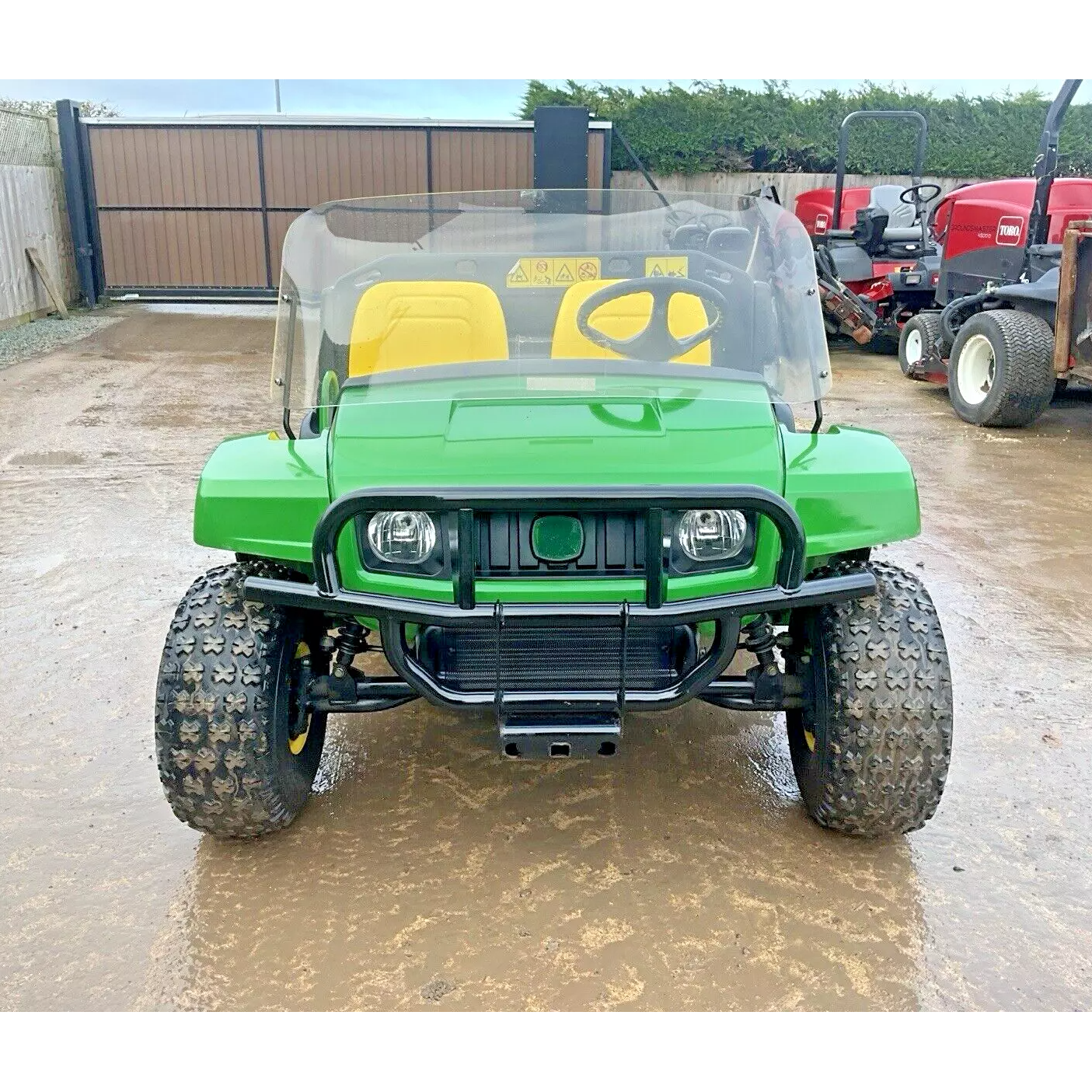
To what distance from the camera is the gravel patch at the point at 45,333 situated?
11180mm

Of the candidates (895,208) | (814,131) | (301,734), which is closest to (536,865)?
(301,734)

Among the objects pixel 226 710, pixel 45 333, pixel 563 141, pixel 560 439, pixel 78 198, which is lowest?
pixel 45 333

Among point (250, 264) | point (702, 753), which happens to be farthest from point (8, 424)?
point (250, 264)

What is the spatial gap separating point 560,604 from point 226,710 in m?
0.84

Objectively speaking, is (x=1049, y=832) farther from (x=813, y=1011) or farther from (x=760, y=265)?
(x=760, y=265)

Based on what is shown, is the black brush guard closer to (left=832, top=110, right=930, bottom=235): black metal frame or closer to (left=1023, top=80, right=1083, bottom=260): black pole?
(left=1023, top=80, right=1083, bottom=260): black pole

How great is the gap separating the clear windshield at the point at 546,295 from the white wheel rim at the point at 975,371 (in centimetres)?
576

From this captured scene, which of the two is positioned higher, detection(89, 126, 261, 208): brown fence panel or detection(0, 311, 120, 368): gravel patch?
detection(89, 126, 261, 208): brown fence panel

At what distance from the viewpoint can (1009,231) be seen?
8898 millimetres

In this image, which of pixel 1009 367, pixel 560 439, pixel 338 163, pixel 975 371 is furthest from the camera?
pixel 338 163

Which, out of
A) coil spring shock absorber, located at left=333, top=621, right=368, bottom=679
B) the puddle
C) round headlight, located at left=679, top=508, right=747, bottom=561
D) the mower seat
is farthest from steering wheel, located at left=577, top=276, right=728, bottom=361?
the mower seat

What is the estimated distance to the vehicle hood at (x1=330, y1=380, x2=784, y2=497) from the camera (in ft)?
8.44

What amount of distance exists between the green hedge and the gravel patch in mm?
9356

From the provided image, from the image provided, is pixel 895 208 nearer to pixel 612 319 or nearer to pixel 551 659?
pixel 612 319
